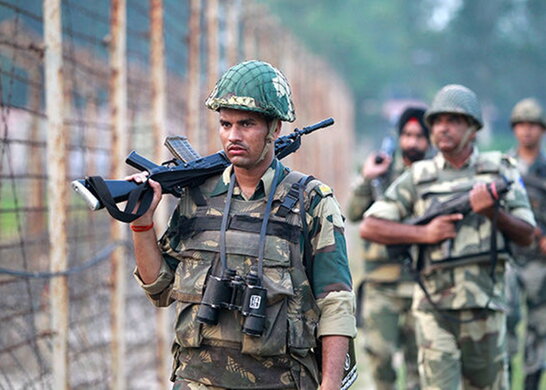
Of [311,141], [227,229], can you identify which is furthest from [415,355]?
[311,141]

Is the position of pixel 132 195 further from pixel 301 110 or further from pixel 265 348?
pixel 301 110

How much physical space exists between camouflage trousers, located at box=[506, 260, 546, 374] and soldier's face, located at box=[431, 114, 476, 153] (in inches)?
83.2

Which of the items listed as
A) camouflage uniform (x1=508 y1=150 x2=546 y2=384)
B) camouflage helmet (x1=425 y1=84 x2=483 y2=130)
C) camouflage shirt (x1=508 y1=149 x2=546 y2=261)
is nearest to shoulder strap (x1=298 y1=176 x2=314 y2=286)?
camouflage helmet (x1=425 y1=84 x2=483 y2=130)

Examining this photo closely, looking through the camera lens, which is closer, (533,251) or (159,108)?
(159,108)

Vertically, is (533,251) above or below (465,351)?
above

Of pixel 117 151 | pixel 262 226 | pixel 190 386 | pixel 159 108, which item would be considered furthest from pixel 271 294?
pixel 159 108

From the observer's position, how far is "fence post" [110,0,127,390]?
6.57 m

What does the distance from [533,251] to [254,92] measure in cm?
530

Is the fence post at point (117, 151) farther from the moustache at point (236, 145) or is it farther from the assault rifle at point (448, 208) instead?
the moustache at point (236, 145)

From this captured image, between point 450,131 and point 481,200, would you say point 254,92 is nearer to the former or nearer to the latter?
point 481,200

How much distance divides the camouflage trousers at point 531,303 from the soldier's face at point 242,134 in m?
4.21

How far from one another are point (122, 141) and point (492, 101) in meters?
54.3

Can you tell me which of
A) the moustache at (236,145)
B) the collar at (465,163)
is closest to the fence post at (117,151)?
the collar at (465,163)

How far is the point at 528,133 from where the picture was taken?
8.65m
